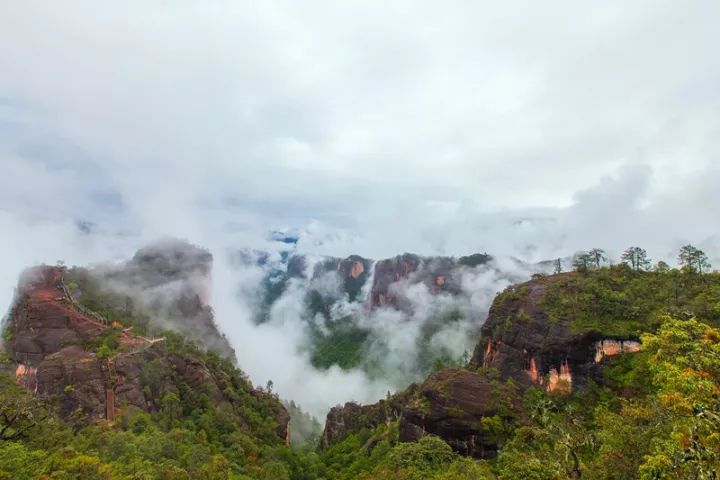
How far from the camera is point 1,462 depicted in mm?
32500

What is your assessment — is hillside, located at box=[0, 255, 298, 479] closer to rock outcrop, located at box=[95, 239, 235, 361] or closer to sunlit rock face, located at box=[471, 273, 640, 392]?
rock outcrop, located at box=[95, 239, 235, 361]

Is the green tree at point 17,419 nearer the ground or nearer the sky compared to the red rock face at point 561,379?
nearer the ground

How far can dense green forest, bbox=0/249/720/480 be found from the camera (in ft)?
68.3

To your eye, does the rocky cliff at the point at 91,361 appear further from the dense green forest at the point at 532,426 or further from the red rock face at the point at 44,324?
the dense green forest at the point at 532,426

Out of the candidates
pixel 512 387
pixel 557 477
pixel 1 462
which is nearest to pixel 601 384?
pixel 512 387

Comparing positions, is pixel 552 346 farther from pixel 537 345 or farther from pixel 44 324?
pixel 44 324

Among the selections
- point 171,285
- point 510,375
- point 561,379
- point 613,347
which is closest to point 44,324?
point 171,285

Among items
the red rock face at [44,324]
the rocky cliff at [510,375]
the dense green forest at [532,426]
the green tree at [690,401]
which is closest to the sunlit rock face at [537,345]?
the rocky cliff at [510,375]

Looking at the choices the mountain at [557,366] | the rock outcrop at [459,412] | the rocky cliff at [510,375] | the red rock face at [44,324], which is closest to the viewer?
the mountain at [557,366]

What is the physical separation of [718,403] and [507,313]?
63.5 metres

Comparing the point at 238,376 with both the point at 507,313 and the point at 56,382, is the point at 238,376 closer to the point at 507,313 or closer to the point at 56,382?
the point at 56,382

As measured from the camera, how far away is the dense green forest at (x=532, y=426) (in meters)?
20.8

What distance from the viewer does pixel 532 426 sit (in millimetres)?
56375

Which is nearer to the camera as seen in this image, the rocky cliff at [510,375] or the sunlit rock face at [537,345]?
the rocky cliff at [510,375]
